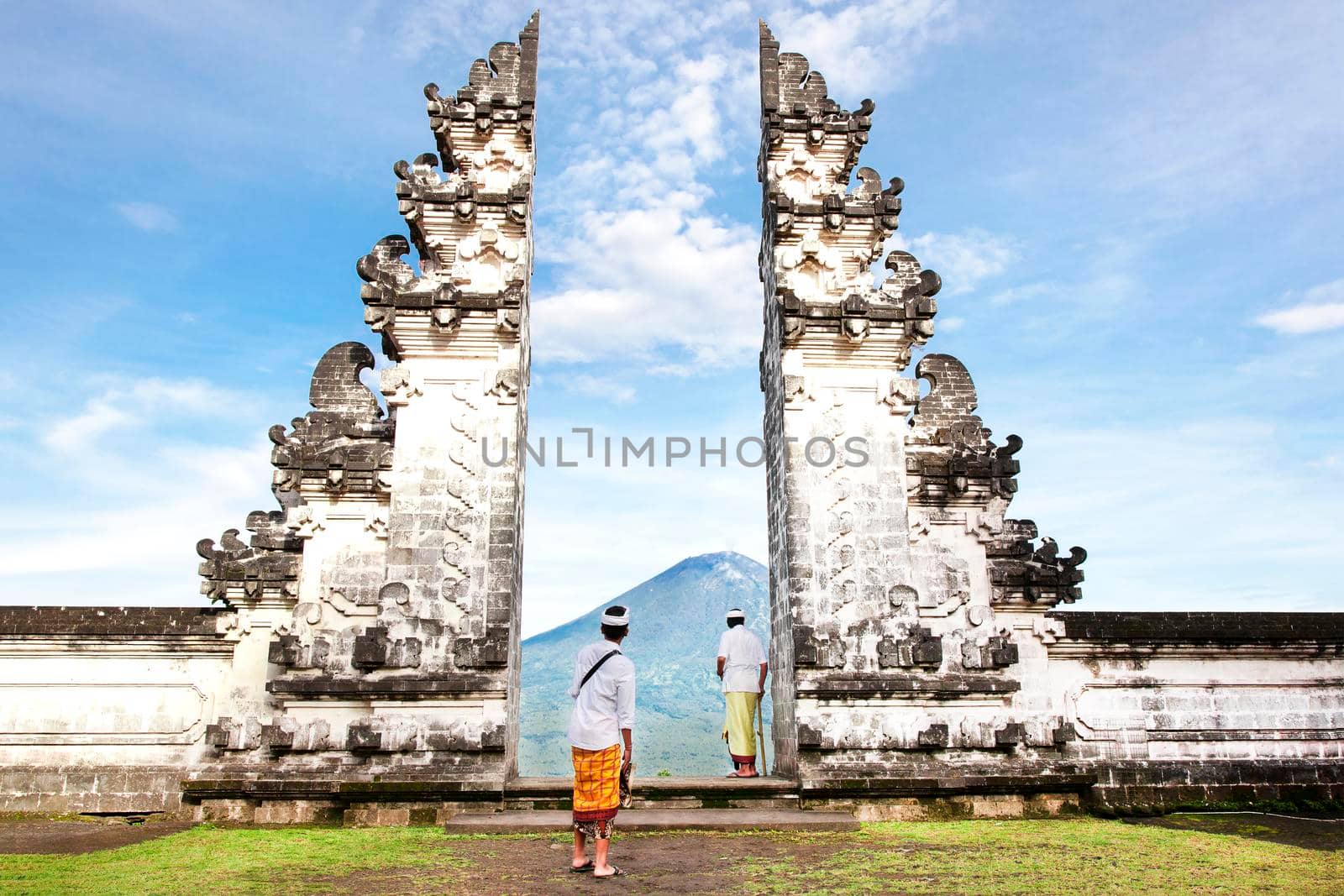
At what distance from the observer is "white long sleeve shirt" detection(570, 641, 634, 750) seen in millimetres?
6984

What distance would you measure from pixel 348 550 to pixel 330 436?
1495mm

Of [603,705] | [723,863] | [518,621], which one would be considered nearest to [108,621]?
[518,621]

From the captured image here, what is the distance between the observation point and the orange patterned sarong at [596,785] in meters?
6.88

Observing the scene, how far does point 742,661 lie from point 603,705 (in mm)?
4468

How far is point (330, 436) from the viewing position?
1135cm

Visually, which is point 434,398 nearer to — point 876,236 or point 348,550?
point 348,550

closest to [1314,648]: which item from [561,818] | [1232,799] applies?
[1232,799]

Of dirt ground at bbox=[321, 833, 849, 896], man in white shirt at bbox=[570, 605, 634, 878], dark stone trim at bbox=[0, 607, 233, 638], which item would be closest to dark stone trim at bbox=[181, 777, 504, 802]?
dirt ground at bbox=[321, 833, 849, 896]

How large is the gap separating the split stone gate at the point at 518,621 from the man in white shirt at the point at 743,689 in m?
0.36

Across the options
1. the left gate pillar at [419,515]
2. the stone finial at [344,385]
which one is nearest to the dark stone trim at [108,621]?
the left gate pillar at [419,515]

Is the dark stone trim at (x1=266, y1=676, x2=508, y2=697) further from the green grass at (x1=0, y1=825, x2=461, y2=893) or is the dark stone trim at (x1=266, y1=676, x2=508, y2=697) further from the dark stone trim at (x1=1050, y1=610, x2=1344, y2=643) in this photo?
the dark stone trim at (x1=1050, y1=610, x2=1344, y2=643)

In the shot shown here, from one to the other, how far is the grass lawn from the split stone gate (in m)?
1.12

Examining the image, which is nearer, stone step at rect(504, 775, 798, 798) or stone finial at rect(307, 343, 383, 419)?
stone step at rect(504, 775, 798, 798)

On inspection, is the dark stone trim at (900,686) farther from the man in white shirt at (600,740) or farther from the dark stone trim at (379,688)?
the man in white shirt at (600,740)
